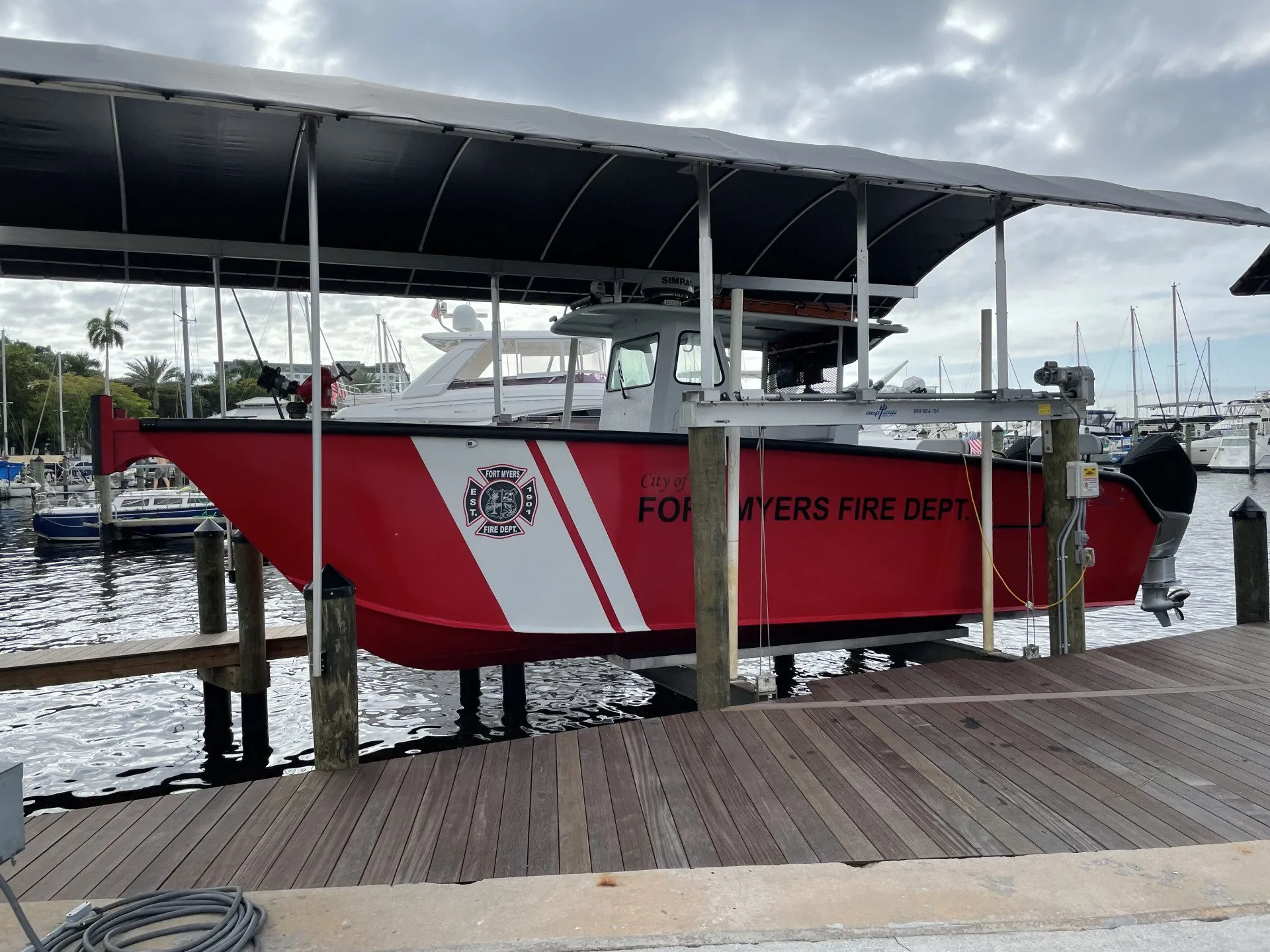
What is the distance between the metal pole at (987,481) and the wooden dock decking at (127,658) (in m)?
5.28

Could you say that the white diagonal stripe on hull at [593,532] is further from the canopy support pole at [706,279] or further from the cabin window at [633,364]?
the cabin window at [633,364]

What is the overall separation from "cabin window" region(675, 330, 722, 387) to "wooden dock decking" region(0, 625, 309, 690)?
12.1ft

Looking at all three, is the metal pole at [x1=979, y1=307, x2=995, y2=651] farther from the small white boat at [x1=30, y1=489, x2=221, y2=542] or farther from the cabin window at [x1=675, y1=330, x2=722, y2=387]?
the small white boat at [x1=30, y1=489, x2=221, y2=542]

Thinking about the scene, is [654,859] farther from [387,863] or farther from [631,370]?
[631,370]

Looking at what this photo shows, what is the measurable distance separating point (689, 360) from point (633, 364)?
0.53 m

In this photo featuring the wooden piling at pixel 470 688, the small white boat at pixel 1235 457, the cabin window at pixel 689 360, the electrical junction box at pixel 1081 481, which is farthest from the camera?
the small white boat at pixel 1235 457

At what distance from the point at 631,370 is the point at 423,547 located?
2.55 meters

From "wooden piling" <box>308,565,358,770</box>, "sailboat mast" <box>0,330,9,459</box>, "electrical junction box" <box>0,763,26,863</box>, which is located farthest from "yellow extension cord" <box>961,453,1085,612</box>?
"sailboat mast" <box>0,330,9,459</box>

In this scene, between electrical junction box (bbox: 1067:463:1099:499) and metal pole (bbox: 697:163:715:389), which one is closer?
metal pole (bbox: 697:163:715:389)

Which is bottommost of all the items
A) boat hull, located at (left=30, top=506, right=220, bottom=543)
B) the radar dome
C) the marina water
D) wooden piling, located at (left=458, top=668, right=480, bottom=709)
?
the marina water

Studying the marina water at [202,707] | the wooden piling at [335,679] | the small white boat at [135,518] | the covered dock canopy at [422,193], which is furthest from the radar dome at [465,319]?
the small white boat at [135,518]

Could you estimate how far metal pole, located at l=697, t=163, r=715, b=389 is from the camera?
5.30 metres

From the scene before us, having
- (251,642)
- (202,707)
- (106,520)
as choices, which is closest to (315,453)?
(251,642)

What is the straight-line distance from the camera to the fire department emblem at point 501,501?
18.5ft
